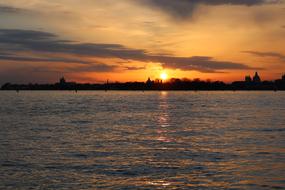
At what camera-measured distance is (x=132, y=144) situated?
36000 mm

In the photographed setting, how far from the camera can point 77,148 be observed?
110ft

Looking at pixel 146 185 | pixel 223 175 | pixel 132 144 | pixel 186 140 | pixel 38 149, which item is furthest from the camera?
pixel 186 140

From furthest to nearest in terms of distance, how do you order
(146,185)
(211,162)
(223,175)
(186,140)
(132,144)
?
(186,140) → (132,144) → (211,162) → (223,175) → (146,185)

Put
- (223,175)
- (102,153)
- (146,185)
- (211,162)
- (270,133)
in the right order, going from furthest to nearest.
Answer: (270,133) < (102,153) < (211,162) < (223,175) < (146,185)

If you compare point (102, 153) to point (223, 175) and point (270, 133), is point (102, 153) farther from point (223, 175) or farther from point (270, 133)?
point (270, 133)

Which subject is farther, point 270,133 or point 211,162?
point 270,133

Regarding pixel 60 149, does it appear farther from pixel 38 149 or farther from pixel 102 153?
pixel 102 153

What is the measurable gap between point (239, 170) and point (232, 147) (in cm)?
976

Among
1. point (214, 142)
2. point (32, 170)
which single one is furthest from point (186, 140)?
point (32, 170)

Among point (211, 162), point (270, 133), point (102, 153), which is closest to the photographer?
point (211, 162)

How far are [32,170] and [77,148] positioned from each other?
936cm

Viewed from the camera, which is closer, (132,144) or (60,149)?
(60,149)

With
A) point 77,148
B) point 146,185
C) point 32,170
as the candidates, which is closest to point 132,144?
point 77,148

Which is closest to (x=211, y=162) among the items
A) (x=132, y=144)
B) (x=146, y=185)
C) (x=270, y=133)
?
(x=146, y=185)
